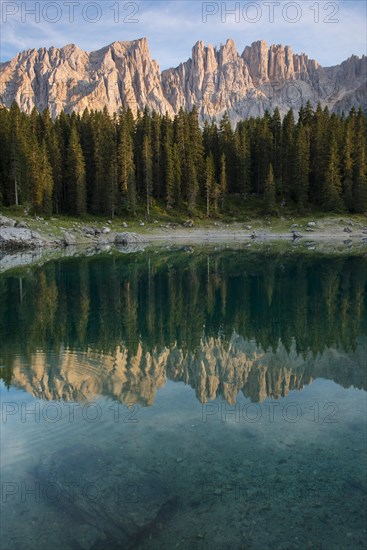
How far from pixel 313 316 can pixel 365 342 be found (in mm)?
4806

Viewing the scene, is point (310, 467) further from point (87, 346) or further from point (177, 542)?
point (87, 346)

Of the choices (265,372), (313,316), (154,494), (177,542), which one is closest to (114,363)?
(265,372)

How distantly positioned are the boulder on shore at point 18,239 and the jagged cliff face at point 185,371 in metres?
45.6

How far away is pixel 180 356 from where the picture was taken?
16.2 m

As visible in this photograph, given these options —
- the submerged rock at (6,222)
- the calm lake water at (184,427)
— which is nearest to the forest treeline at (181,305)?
the calm lake water at (184,427)

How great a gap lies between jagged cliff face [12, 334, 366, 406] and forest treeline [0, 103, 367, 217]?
6061cm

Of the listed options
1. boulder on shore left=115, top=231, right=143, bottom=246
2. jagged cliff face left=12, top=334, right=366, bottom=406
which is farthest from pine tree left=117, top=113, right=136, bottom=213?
jagged cliff face left=12, top=334, right=366, bottom=406

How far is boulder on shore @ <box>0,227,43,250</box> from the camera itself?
57688 millimetres

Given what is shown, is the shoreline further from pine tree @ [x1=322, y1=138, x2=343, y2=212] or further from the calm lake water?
the calm lake water

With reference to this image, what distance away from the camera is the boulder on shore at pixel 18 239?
57.7m

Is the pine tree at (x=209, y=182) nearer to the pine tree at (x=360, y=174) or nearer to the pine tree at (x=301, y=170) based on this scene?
the pine tree at (x=301, y=170)

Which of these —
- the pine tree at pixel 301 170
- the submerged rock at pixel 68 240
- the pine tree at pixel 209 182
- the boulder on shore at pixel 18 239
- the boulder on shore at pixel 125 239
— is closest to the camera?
the boulder on shore at pixel 18 239

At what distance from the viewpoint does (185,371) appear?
14.7 metres

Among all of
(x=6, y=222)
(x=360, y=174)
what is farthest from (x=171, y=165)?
(x=6, y=222)
